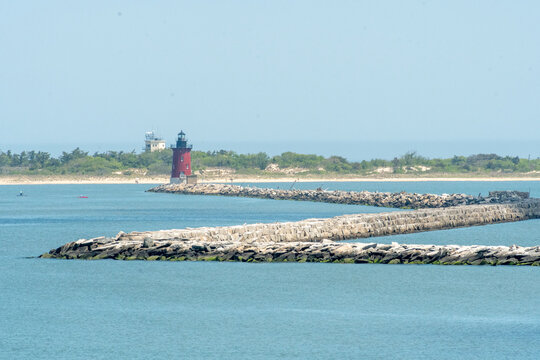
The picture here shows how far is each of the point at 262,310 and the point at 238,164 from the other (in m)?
115

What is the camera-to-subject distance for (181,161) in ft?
324

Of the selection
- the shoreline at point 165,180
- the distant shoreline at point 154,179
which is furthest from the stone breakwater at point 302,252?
the distant shoreline at point 154,179

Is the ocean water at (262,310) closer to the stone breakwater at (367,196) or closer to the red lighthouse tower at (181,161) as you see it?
the stone breakwater at (367,196)

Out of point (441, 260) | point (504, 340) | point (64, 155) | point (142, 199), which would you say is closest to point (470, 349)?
point (504, 340)

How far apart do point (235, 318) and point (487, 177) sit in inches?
4910

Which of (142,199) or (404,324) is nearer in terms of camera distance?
(404,324)

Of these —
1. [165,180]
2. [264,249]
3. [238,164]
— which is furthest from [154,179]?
[264,249]

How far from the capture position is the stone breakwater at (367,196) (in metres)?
67.6

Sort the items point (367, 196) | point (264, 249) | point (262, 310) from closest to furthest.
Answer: point (262, 310) → point (264, 249) → point (367, 196)

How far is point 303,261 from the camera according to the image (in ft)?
115

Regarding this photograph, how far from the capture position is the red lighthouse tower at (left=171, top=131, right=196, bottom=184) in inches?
3718

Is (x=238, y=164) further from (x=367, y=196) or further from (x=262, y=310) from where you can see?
(x=262, y=310)

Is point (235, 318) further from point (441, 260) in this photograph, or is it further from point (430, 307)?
point (441, 260)

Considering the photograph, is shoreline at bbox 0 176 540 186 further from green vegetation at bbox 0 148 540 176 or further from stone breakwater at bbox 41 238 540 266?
stone breakwater at bbox 41 238 540 266
